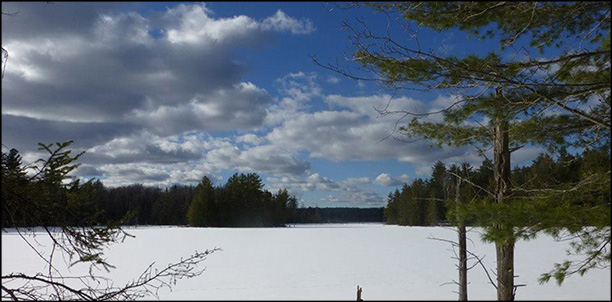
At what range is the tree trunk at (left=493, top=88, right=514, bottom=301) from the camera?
6.32m

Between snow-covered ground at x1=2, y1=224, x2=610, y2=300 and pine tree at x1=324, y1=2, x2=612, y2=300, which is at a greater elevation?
pine tree at x1=324, y1=2, x2=612, y2=300

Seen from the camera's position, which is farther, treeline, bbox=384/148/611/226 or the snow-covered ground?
the snow-covered ground

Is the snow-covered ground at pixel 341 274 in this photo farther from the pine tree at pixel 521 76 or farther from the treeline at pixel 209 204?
the treeline at pixel 209 204

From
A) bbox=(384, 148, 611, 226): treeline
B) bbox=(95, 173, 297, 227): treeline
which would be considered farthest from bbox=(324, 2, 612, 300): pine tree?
bbox=(95, 173, 297, 227): treeline

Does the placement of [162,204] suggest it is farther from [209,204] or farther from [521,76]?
[521,76]

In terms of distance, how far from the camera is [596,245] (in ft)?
16.2

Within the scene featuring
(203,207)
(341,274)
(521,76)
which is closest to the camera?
(521,76)

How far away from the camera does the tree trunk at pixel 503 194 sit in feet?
20.7

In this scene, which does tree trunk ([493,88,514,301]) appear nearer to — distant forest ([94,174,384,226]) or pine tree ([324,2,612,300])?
pine tree ([324,2,612,300])

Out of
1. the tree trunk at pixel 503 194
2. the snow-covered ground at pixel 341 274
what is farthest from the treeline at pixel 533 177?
the snow-covered ground at pixel 341 274

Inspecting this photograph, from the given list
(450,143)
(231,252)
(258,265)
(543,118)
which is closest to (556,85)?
(543,118)

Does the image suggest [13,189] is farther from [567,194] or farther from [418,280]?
[418,280]

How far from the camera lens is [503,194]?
259 inches

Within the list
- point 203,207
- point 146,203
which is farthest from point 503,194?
point 146,203
